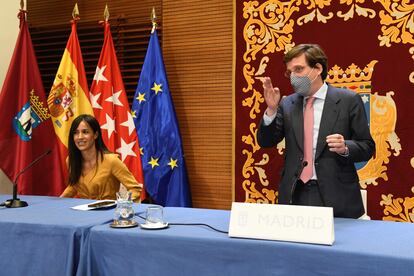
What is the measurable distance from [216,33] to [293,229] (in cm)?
236

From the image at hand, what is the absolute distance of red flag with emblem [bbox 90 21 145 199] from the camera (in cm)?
338

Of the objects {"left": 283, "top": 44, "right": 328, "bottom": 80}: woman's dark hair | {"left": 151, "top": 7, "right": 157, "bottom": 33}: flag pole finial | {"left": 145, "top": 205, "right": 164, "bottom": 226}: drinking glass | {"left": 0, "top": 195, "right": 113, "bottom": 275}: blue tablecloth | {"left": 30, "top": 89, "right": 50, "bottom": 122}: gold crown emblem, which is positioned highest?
{"left": 151, "top": 7, "right": 157, "bottom": 33}: flag pole finial

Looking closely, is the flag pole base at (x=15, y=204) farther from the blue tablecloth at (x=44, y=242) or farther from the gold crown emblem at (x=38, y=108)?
the gold crown emblem at (x=38, y=108)

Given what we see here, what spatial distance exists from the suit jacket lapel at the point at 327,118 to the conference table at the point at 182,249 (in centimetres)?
38

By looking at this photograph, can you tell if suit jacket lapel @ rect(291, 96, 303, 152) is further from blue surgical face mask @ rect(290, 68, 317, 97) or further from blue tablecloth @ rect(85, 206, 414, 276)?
blue tablecloth @ rect(85, 206, 414, 276)

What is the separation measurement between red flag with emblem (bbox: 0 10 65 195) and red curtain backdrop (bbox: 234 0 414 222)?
1471mm

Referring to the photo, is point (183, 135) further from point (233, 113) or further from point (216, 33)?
point (216, 33)

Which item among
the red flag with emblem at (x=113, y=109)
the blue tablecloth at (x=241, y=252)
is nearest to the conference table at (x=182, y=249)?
the blue tablecloth at (x=241, y=252)

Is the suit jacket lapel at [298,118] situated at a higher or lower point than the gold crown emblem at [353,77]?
lower

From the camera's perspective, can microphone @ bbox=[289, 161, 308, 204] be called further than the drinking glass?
Yes

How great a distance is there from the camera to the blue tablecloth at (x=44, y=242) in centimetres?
154

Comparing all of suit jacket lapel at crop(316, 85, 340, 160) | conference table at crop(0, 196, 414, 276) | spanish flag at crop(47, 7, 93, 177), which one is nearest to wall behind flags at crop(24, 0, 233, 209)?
spanish flag at crop(47, 7, 93, 177)

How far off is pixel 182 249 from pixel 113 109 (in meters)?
2.25

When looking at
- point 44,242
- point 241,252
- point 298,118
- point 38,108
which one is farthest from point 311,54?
point 38,108
